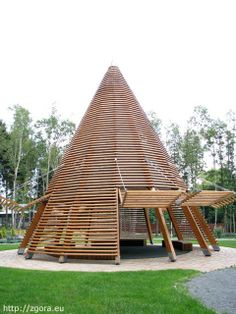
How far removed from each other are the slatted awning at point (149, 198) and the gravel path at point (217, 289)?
220 cm

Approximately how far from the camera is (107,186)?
11297mm

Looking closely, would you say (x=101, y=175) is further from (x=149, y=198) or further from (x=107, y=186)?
(x=149, y=198)

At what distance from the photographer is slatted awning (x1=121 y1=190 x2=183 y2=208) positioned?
9680mm

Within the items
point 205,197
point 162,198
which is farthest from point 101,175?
point 205,197

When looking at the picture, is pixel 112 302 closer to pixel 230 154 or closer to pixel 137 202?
pixel 137 202

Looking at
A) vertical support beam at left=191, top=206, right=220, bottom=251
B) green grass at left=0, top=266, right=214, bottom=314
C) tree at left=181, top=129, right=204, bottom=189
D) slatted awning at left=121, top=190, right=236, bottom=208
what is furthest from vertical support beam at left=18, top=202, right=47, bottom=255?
tree at left=181, top=129, right=204, bottom=189

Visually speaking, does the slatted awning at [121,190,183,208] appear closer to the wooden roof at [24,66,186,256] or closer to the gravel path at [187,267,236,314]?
the wooden roof at [24,66,186,256]

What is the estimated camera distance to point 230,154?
104 feet

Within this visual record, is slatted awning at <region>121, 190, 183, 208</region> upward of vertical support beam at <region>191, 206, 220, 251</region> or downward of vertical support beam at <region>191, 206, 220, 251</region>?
upward

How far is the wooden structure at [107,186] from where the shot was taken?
10.5 metres

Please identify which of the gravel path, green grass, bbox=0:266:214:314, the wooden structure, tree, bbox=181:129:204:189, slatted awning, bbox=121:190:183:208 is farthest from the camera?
tree, bbox=181:129:204:189

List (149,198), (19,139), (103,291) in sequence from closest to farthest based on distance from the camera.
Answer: (103,291)
(149,198)
(19,139)

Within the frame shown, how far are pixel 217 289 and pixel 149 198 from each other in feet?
11.6

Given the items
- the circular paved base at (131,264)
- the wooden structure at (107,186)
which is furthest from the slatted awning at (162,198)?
the circular paved base at (131,264)
